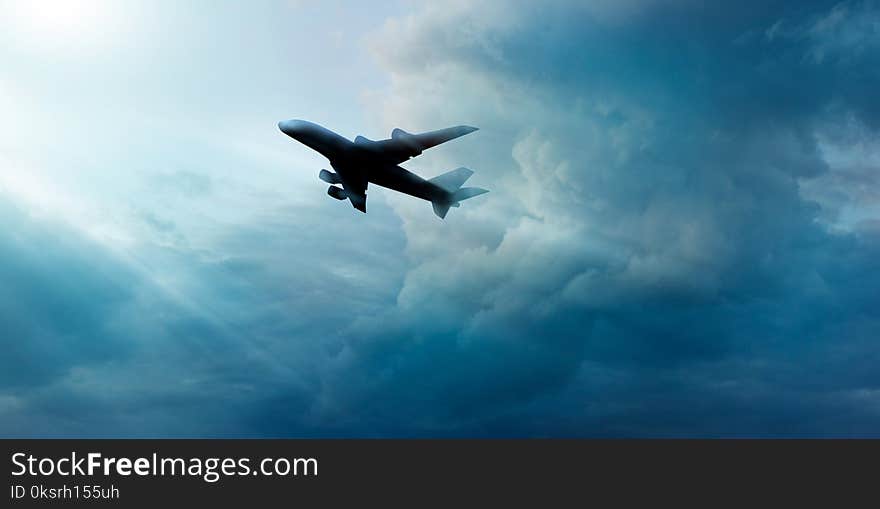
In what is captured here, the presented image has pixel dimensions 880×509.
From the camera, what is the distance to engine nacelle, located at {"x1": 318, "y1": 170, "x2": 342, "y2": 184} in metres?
79.6

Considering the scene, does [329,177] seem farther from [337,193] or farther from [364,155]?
[364,155]

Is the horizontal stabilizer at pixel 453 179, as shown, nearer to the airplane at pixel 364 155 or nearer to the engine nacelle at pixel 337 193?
the airplane at pixel 364 155

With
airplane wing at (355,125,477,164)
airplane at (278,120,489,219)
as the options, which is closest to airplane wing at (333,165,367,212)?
airplane at (278,120,489,219)

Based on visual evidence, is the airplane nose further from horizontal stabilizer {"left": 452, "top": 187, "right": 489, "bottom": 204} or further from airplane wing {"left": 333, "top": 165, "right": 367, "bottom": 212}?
horizontal stabilizer {"left": 452, "top": 187, "right": 489, "bottom": 204}

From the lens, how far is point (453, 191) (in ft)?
287

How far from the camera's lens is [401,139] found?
7319cm

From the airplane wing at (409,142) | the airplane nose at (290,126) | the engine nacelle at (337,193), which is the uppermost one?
the airplane nose at (290,126)

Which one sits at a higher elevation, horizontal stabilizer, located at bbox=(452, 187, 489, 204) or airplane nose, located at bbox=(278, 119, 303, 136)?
airplane nose, located at bbox=(278, 119, 303, 136)

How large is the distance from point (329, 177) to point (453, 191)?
15.7m

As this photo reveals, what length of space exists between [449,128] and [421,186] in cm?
1283

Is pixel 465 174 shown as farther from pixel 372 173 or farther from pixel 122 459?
pixel 122 459

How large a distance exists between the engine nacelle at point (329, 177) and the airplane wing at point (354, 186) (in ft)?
2.49

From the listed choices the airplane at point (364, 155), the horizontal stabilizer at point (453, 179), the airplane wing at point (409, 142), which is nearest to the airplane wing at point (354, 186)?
the airplane at point (364, 155)

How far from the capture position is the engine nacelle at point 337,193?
3147 inches
